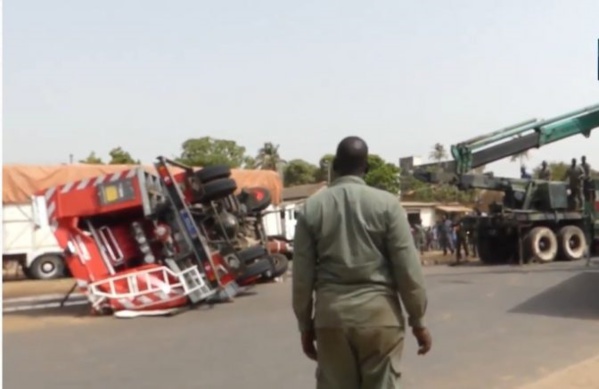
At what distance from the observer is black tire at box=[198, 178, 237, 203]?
13.6 meters

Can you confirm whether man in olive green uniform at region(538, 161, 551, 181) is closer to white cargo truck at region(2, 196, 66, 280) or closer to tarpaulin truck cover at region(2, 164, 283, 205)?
tarpaulin truck cover at region(2, 164, 283, 205)

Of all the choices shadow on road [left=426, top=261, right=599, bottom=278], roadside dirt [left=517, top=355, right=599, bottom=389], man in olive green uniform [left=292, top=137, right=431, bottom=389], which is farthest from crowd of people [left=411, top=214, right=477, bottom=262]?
man in olive green uniform [left=292, top=137, right=431, bottom=389]

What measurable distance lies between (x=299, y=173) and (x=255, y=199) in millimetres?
54552

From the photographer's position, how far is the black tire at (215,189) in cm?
1362

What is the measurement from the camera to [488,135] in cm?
2119

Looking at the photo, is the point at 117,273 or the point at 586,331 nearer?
the point at 586,331

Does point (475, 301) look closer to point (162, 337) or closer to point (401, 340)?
point (162, 337)

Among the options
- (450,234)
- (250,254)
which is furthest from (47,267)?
(450,234)

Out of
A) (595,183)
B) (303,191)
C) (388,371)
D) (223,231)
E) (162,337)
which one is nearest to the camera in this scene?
(388,371)

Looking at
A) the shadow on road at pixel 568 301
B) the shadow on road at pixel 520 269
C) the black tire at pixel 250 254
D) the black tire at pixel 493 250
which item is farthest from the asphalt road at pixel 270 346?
the black tire at pixel 493 250

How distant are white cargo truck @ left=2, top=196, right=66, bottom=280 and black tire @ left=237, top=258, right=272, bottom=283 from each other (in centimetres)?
1101

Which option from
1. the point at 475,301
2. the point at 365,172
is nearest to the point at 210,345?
the point at 475,301

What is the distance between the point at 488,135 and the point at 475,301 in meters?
9.07

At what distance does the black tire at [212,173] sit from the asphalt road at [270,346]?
6.69 feet
